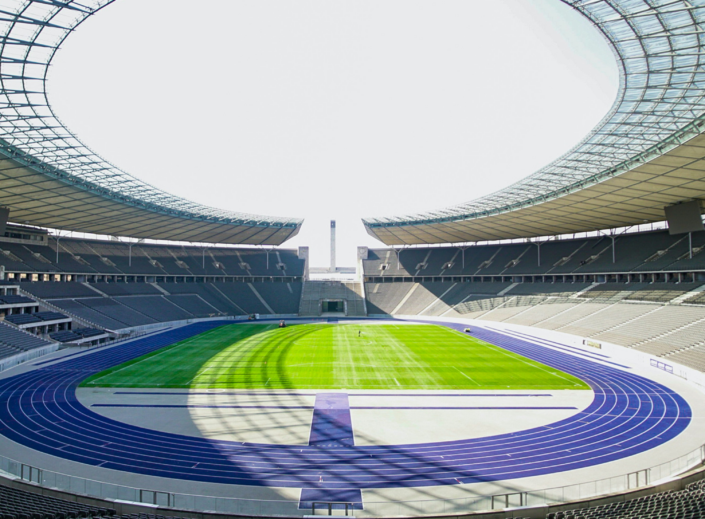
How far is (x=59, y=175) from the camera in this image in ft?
112

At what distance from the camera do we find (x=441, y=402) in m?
21.9

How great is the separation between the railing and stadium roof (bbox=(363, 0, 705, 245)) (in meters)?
17.3

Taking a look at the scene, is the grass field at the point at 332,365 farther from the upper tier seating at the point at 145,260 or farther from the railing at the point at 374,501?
the upper tier seating at the point at 145,260

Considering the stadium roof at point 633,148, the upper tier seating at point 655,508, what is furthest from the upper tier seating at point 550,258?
the upper tier seating at point 655,508

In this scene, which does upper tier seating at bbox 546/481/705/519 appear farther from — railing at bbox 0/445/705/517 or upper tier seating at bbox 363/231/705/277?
upper tier seating at bbox 363/231/705/277

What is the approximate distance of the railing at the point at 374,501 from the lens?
38.6 feet

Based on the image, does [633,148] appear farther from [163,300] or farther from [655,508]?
[163,300]

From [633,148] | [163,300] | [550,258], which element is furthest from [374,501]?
[550,258]

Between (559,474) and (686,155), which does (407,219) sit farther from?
(559,474)

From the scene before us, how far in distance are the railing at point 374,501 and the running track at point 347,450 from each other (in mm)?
1300

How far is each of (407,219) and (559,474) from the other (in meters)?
51.3

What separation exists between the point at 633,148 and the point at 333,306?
165ft

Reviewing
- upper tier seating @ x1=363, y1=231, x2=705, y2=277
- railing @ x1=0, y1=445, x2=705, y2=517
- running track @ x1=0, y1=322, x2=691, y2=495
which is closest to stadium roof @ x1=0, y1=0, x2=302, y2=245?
running track @ x1=0, y1=322, x2=691, y2=495

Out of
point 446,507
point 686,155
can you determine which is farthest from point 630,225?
point 446,507
